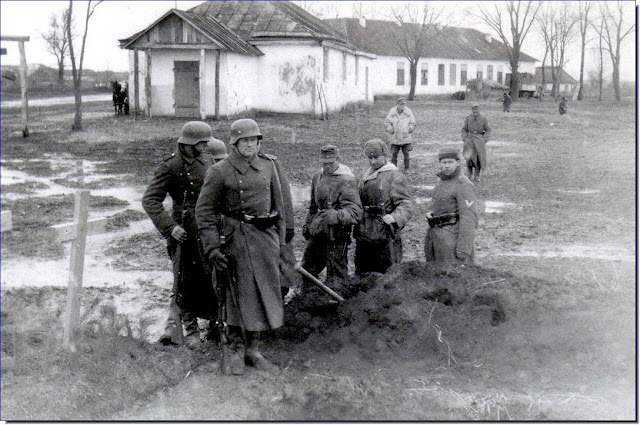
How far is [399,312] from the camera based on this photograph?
561 centimetres

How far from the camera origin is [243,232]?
5141mm

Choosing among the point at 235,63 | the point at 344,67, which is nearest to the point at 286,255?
the point at 235,63

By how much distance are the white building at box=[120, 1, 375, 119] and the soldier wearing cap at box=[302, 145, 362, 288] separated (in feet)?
60.4

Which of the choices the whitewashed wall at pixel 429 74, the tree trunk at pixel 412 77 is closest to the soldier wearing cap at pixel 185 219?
the tree trunk at pixel 412 77

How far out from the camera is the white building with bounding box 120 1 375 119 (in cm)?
2467

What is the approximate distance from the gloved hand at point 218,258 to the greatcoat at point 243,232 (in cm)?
7

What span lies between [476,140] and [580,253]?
580cm

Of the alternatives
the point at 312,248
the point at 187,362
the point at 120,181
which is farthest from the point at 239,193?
the point at 120,181

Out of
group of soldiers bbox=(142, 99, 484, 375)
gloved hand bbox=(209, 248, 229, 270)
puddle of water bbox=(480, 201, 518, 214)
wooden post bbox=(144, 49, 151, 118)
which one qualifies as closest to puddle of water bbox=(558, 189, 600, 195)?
puddle of water bbox=(480, 201, 518, 214)

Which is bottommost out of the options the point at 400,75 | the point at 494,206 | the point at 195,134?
the point at 494,206

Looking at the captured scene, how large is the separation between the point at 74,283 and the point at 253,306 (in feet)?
4.21

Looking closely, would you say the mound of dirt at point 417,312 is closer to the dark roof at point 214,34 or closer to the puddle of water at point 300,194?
the puddle of water at point 300,194

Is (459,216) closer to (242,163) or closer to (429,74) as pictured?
(242,163)

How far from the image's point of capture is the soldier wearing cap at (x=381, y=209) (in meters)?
6.54
